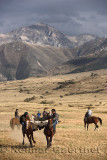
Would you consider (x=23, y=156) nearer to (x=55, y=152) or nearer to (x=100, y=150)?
(x=55, y=152)

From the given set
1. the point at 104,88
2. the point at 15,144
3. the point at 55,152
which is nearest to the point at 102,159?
the point at 55,152

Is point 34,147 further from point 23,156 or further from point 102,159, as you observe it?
point 102,159

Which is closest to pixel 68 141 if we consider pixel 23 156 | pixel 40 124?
pixel 40 124

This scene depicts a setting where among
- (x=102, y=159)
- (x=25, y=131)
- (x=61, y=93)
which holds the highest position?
(x=61, y=93)

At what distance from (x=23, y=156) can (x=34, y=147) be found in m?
2.00

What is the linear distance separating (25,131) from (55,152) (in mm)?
2889

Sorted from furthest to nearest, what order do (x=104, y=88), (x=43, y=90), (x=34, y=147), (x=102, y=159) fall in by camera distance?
(x=43, y=90) → (x=104, y=88) → (x=34, y=147) → (x=102, y=159)

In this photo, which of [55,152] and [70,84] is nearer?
[55,152]

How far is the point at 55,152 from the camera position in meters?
17.5

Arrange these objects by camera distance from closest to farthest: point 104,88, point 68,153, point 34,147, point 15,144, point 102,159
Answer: point 102,159 → point 68,153 → point 34,147 → point 15,144 → point 104,88

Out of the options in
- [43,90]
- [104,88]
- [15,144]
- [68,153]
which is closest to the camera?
[68,153]

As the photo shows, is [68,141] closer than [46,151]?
No

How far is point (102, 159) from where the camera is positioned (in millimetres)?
16031

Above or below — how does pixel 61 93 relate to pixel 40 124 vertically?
above
